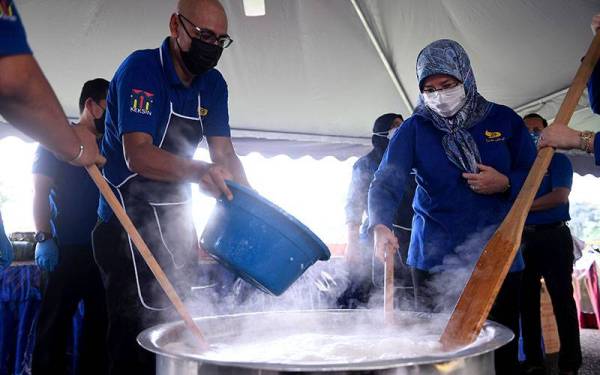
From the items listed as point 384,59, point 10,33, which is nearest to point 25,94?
point 10,33

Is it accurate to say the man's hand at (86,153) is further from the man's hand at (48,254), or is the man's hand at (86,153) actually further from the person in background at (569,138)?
the man's hand at (48,254)

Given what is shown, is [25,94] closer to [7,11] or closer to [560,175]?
[7,11]

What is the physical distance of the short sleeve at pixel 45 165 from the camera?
9.49ft

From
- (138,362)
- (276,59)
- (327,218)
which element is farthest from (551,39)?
(138,362)

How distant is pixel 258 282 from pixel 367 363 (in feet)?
1.71

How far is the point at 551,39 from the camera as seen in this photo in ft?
13.8

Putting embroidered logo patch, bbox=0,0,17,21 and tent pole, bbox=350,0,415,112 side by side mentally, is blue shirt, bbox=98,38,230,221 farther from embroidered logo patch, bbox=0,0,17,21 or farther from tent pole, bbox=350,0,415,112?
tent pole, bbox=350,0,415,112

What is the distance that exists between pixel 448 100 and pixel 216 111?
0.90 meters

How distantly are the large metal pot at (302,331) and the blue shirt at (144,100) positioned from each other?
1.86ft

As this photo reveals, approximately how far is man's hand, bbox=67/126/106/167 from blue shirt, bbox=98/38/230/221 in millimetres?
303

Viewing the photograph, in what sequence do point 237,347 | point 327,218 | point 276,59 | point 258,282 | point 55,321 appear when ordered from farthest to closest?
point 327,218, point 276,59, point 55,321, point 237,347, point 258,282

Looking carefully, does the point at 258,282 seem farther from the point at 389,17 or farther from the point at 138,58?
the point at 389,17

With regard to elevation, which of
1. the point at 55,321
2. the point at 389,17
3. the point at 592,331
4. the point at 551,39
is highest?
the point at 389,17

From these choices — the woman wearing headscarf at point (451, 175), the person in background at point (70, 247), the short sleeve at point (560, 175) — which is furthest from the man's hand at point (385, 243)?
the short sleeve at point (560, 175)
